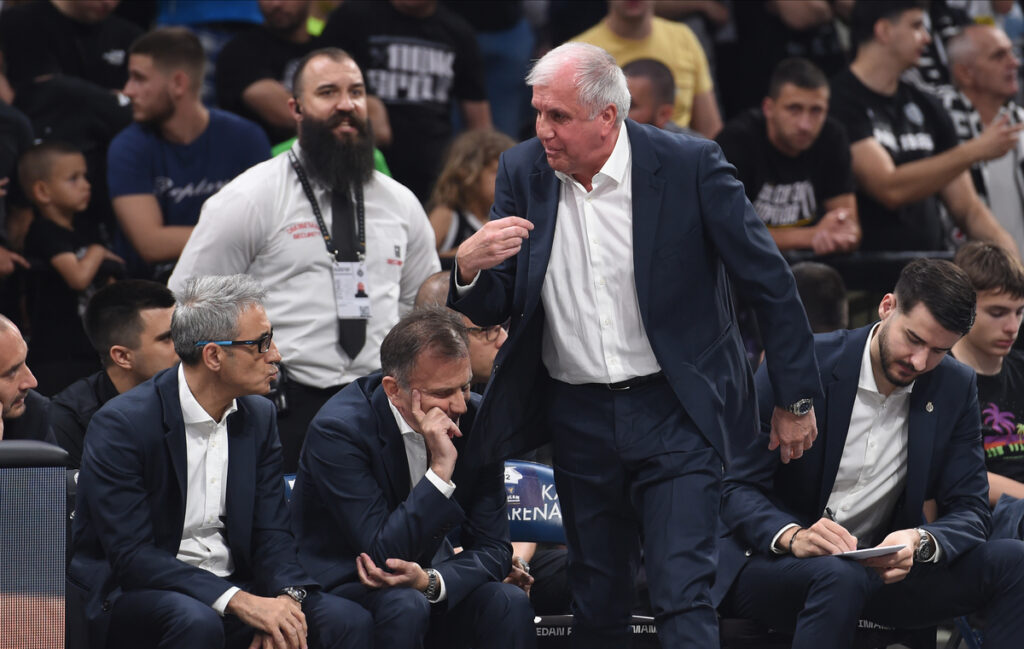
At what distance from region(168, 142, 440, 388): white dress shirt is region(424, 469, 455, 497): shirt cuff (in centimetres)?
135

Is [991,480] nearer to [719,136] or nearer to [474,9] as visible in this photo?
[719,136]

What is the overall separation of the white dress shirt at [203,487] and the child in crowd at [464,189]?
7.62 feet

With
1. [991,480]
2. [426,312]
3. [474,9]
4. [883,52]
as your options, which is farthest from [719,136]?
[426,312]

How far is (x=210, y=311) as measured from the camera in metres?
4.32

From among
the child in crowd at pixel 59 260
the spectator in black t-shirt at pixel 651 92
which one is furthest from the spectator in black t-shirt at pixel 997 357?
the child in crowd at pixel 59 260

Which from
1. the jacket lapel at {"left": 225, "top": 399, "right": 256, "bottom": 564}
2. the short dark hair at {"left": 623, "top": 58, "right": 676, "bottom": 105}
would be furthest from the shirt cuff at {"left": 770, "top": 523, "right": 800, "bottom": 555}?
the short dark hair at {"left": 623, "top": 58, "right": 676, "bottom": 105}

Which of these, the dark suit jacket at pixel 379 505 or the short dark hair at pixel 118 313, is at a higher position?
the short dark hair at pixel 118 313

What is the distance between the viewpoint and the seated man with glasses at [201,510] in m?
4.07

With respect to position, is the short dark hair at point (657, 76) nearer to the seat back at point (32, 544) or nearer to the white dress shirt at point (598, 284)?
the white dress shirt at point (598, 284)

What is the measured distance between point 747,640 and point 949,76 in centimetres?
465

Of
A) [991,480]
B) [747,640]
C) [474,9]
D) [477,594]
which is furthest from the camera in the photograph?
[474,9]

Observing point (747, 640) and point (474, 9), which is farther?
point (474, 9)

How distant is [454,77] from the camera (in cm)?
739

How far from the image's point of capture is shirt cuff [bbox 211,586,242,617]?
13.4 feet
